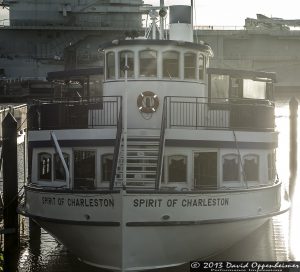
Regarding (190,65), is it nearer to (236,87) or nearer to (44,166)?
(236,87)

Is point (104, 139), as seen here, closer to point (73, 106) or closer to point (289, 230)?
point (73, 106)

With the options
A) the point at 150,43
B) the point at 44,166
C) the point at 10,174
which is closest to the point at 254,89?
the point at 150,43

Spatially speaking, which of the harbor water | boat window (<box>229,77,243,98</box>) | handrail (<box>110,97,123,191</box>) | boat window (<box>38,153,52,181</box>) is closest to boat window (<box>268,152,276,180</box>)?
boat window (<box>229,77,243,98</box>)

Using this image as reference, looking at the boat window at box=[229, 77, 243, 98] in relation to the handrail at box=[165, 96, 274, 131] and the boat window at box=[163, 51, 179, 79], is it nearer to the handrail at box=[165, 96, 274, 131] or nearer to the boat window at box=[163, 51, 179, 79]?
the handrail at box=[165, 96, 274, 131]

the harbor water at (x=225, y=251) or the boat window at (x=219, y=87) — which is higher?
the boat window at (x=219, y=87)

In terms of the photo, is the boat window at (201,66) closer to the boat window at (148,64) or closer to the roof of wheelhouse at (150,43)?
the roof of wheelhouse at (150,43)

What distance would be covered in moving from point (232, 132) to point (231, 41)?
2888 inches

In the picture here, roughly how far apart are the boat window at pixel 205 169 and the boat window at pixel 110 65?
3.86 meters

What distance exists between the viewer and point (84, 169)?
645 inches

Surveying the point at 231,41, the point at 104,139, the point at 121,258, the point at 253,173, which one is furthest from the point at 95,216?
the point at 231,41

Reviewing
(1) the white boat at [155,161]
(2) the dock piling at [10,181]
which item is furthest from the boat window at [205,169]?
(2) the dock piling at [10,181]

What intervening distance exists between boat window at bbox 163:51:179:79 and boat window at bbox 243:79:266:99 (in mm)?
2875

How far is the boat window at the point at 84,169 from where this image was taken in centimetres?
1625

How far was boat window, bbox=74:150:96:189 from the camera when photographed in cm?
1625
